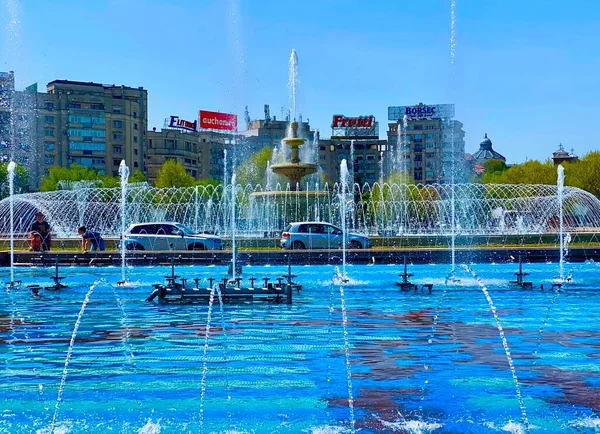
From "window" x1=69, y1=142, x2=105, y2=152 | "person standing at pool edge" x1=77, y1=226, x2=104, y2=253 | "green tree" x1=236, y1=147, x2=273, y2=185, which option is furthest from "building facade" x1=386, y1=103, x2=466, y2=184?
"person standing at pool edge" x1=77, y1=226, x2=104, y2=253

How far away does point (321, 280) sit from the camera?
22.2 metres

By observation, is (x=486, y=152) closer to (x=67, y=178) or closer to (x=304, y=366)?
(x=67, y=178)

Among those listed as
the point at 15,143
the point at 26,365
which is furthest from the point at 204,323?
the point at 15,143

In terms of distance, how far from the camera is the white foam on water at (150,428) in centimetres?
786

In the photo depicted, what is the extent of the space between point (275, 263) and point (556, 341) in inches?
641

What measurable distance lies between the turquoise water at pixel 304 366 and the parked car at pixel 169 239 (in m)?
12.2

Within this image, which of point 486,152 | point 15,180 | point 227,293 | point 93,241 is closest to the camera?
point 227,293

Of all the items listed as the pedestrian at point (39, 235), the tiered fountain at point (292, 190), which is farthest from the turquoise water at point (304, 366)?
the tiered fountain at point (292, 190)

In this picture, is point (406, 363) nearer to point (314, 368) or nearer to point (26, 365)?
point (314, 368)

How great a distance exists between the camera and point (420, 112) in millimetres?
131750

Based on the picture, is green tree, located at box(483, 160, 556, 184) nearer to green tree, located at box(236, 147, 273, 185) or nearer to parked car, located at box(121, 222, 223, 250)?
green tree, located at box(236, 147, 273, 185)

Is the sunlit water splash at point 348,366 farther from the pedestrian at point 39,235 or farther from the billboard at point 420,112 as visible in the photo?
the billboard at point 420,112

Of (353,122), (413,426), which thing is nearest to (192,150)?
(353,122)

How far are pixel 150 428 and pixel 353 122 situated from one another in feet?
412
